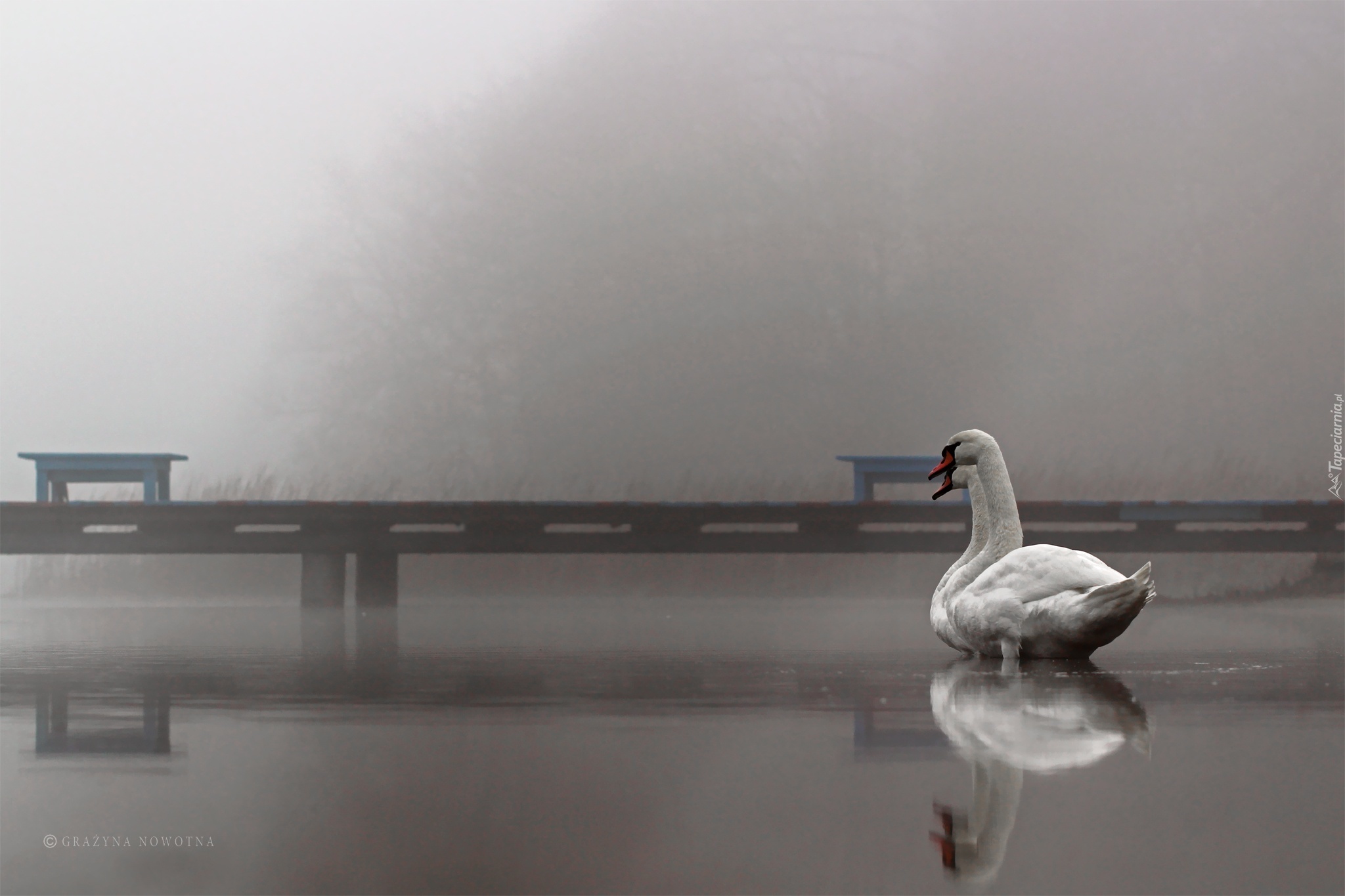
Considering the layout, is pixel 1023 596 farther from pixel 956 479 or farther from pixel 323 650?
pixel 323 650

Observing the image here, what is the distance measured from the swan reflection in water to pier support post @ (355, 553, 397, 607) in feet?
30.5

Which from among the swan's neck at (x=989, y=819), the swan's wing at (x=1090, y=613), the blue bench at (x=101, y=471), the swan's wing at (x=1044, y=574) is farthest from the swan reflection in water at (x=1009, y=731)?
the blue bench at (x=101, y=471)

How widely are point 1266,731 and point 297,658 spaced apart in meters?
4.86

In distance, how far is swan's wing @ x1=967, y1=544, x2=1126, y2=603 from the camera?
5.98 metres

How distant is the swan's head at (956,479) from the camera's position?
7020mm

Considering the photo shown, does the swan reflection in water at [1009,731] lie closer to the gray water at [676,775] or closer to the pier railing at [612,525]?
the gray water at [676,775]

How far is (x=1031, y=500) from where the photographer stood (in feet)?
43.9

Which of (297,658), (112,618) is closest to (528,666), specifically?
(297,658)

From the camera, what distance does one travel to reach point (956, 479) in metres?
7.06

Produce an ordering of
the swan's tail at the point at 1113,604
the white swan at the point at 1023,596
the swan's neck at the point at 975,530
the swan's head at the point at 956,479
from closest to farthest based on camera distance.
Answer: the swan's tail at the point at 1113,604, the white swan at the point at 1023,596, the swan's neck at the point at 975,530, the swan's head at the point at 956,479

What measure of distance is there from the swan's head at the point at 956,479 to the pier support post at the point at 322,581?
29.3 ft

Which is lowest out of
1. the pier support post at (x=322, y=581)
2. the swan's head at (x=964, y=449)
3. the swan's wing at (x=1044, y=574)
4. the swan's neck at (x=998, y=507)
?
the pier support post at (x=322, y=581)

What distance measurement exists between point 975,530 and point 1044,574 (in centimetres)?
92

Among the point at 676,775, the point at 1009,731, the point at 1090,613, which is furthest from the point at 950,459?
the point at 676,775
